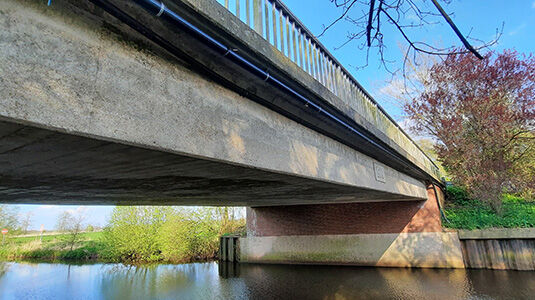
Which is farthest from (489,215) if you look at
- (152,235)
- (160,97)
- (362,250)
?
(152,235)

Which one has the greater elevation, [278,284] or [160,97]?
[160,97]

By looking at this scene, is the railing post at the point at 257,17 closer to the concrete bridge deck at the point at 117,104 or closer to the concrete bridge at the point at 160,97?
the concrete bridge at the point at 160,97

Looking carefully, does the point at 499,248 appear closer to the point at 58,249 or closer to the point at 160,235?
the point at 160,235

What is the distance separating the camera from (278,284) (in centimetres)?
983

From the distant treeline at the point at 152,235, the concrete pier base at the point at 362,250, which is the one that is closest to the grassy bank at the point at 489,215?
the concrete pier base at the point at 362,250

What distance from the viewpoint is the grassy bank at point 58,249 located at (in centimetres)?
1875

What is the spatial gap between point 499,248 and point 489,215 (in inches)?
53.8

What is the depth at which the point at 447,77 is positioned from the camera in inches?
480

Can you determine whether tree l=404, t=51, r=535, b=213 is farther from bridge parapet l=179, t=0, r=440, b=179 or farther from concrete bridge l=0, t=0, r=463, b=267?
concrete bridge l=0, t=0, r=463, b=267

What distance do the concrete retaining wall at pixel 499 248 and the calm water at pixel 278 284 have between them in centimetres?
45

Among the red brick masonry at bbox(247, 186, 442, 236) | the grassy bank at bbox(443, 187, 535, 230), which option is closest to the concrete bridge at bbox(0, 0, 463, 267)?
the red brick masonry at bbox(247, 186, 442, 236)

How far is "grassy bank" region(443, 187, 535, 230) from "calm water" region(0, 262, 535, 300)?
164 cm

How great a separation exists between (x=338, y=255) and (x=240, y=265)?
5.10 meters

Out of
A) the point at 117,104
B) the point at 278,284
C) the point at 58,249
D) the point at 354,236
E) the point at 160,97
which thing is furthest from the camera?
the point at 58,249
